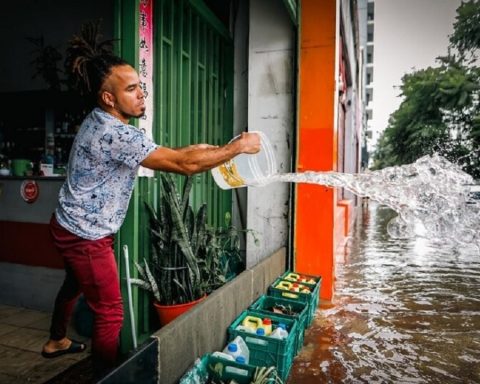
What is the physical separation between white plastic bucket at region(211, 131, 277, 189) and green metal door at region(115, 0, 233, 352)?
0.67 m

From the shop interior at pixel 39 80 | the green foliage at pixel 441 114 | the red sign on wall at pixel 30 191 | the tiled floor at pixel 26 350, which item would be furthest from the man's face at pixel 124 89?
the green foliage at pixel 441 114

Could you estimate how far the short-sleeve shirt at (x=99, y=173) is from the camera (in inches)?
74.5

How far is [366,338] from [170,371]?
2168 millimetres

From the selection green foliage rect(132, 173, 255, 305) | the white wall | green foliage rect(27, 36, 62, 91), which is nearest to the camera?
green foliage rect(132, 173, 255, 305)

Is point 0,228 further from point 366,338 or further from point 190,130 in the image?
point 366,338

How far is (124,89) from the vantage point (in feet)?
6.81

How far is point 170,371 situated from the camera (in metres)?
2.13

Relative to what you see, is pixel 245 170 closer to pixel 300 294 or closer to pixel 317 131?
pixel 300 294

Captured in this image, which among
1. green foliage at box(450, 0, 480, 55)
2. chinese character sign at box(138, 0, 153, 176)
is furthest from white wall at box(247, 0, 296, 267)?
green foliage at box(450, 0, 480, 55)

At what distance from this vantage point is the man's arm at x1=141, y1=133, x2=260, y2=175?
1901 mm

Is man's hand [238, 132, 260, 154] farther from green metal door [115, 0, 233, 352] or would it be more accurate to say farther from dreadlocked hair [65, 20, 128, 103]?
green metal door [115, 0, 233, 352]

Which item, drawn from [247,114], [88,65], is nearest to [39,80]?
[247,114]

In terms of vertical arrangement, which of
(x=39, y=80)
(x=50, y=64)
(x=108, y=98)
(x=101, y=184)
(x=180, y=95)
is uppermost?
(x=50, y=64)

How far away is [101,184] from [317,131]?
124 inches
